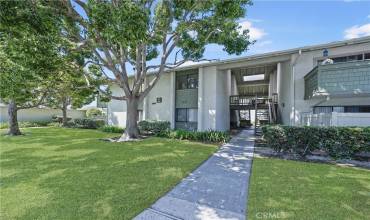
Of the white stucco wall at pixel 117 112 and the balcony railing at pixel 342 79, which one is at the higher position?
the balcony railing at pixel 342 79

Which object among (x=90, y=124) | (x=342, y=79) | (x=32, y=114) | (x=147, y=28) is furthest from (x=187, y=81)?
(x=32, y=114)

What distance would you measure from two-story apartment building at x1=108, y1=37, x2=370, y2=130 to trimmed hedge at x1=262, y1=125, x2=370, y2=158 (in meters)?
1.49

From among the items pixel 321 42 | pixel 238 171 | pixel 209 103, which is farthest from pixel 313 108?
pixel 238 171

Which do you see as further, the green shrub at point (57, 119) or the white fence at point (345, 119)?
the green shrub at point (57, 119)

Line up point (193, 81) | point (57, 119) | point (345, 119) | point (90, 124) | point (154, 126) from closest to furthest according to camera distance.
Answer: point (345, 119) < point (154, 126) < point (193, 81) < point (90, 124) < point (57, 119)

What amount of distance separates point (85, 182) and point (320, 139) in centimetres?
850

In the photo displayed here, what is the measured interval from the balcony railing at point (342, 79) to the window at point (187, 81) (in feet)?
29.7

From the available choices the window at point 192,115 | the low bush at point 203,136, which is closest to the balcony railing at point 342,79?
the low bush at point 203,136

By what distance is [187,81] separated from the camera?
17.2 metres

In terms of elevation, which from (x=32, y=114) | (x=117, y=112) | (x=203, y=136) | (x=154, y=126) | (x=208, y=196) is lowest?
(x=208, y=196)

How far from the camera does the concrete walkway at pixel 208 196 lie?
3.58 m

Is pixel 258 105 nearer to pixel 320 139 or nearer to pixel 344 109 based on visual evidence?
pixel 344 109

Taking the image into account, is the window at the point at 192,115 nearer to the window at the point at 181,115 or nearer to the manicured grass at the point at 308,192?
the window at the point at 181,115

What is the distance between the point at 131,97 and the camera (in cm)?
1255
